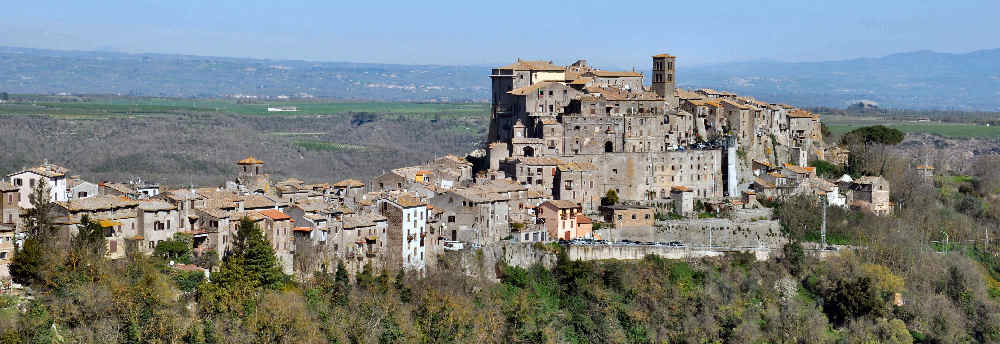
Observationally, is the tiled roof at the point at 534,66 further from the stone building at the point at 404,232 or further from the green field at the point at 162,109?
the green field at the point at 162,109

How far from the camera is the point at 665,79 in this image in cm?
6125

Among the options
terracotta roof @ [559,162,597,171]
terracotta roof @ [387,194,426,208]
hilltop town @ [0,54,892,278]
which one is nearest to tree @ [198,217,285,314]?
hilltop town @ [0,54,892,278]

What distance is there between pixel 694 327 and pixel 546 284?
5.48 metres

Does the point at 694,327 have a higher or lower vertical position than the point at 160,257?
lower

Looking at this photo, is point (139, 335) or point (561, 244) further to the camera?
point (561, 244)

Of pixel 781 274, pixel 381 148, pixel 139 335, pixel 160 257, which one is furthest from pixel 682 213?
pixel 381 148

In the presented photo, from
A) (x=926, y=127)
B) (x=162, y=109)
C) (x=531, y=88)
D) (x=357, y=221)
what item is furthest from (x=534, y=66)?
(x=162, y=109)

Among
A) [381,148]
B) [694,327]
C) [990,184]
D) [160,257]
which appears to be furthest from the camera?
[381,148]

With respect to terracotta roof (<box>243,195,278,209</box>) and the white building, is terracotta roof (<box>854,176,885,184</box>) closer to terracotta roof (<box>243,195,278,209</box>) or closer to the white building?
terracotta roof (<box>243,195,278,209</box>)

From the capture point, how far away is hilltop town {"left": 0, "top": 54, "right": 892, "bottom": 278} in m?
41.9

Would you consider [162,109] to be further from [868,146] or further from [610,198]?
[610,198]

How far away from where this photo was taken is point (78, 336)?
33.7 metres

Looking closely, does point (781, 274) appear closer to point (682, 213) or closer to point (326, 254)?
point (682, 213)

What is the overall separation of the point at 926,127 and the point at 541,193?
9475 cm
